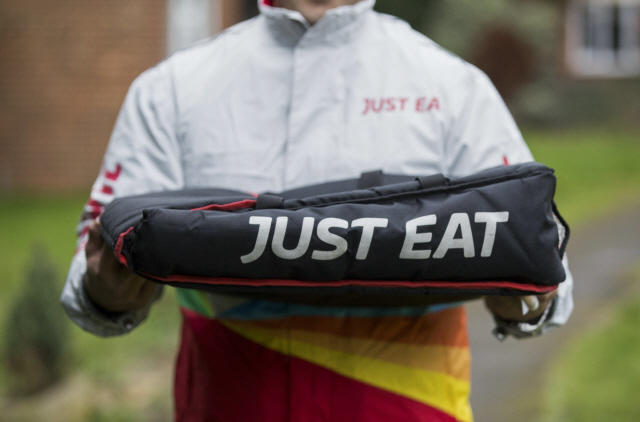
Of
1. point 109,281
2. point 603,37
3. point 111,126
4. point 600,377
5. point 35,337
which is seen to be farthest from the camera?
point 603,37

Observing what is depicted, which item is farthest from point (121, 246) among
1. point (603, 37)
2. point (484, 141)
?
point (603, 37)

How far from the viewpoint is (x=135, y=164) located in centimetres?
183

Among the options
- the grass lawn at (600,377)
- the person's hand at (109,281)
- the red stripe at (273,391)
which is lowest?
the grass lawn at (600,377)

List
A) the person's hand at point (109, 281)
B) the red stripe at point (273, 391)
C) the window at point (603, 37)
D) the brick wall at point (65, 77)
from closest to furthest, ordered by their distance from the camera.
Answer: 1. the person's hand at point (109, 281)
2. the red stripe at point (273, 391)
3. the brick wall at point (65, 77)
4. the window at point (603, 37)

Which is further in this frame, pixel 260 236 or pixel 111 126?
pixel 111 126

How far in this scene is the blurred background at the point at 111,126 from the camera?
13.5 feet

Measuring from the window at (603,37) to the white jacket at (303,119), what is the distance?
692 inches

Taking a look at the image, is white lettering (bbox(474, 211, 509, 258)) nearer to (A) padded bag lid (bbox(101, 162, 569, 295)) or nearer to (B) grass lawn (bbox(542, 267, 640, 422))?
(A) padded bag lid (bbox(101, 162, 569, 295))

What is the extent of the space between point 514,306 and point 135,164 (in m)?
0.96

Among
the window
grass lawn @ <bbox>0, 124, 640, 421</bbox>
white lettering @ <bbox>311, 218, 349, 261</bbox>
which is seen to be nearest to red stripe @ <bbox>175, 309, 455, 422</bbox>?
white lettering @ <bbox>311, 218, 349, 261</bbox>

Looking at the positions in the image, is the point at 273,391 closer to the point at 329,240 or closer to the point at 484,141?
the point at 329,240

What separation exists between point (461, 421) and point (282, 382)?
0.45 m

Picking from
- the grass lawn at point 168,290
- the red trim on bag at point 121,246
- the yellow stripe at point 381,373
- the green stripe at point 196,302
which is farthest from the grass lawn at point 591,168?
the red trim on bag at point 121,246

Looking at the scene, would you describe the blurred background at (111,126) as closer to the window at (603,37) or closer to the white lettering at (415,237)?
the window at (603,37)
